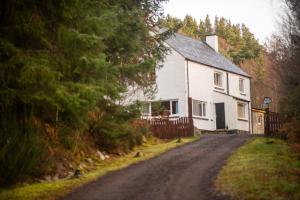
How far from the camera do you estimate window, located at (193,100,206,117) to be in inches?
1564

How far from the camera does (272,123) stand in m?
28.1

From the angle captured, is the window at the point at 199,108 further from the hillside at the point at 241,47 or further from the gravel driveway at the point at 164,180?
the hillside at the point at 241,47

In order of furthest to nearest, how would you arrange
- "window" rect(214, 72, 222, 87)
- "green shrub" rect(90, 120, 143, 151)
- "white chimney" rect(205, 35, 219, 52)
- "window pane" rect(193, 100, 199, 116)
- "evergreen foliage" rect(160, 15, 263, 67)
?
"evergreen foliage" rect(160, 15, 263, 67), "white chimney" rect(205, 35, 219, 52), "window" rect(214, 72, 222, 87), "window pane" rect(193, 100, 199, 116), "green shrub" rect(90, 120, 143, 151)

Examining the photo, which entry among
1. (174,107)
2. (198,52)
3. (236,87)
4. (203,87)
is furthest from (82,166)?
(236,87)

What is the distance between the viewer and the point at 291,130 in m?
19.3

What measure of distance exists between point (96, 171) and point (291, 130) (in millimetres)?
7767

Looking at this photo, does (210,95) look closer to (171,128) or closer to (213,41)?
(213,41)

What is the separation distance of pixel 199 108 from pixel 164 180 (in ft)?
86.6

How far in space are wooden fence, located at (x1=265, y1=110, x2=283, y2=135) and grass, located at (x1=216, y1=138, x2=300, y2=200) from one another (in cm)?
780

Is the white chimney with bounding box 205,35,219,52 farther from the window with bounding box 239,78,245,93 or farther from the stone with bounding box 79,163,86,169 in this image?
the stone with bounding box 79,163,86,169

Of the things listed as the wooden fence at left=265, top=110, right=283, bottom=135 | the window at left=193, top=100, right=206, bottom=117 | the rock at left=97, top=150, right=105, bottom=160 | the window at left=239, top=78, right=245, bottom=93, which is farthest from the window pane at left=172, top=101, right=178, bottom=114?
the rock at left=97, top=150, right=105, bottom=160

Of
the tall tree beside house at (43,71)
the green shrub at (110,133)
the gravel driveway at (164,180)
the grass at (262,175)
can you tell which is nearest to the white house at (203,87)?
the green shrub at (110,133)

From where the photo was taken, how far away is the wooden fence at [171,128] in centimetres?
3017

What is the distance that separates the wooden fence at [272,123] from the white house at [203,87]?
27.4ft
